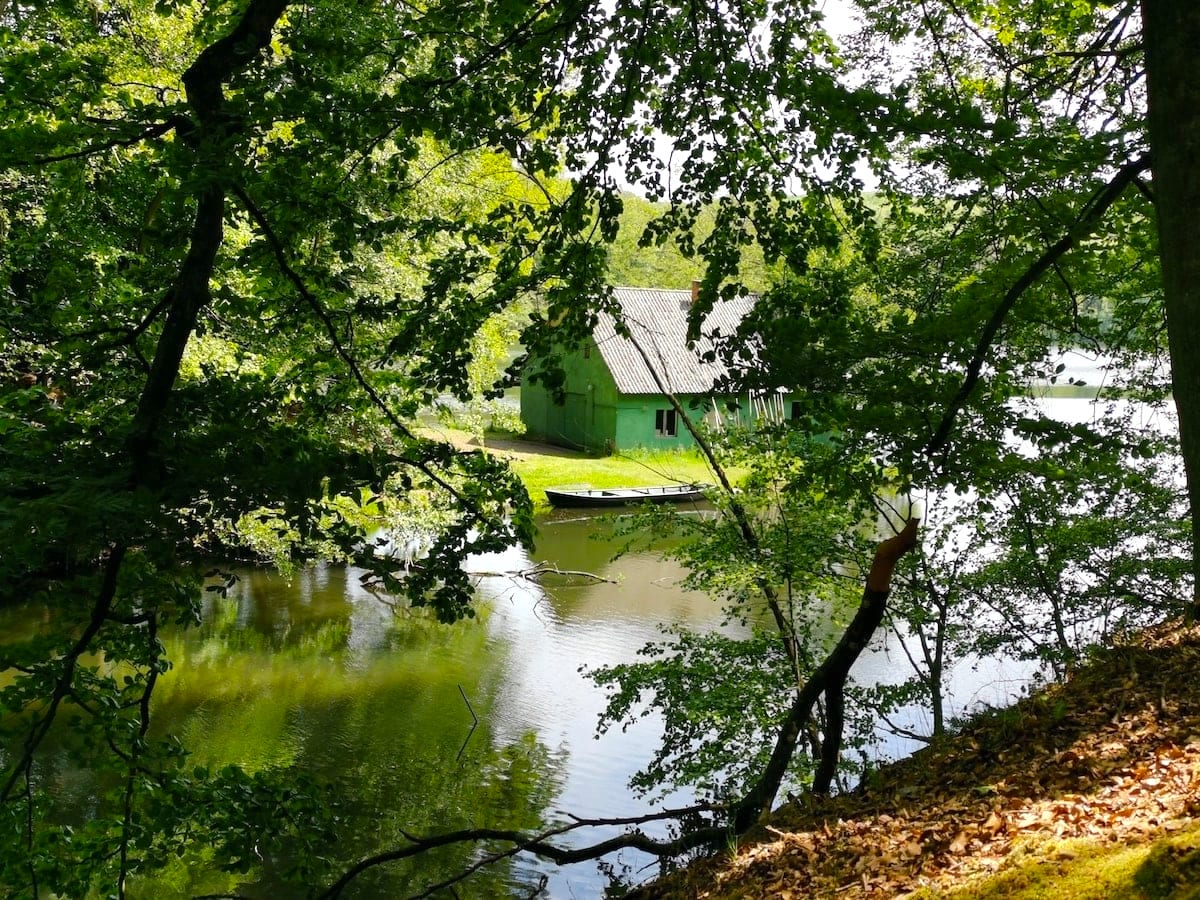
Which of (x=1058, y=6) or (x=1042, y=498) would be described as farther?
(x=1042, y=498)

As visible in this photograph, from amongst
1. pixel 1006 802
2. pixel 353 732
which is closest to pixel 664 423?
pixel 353 732

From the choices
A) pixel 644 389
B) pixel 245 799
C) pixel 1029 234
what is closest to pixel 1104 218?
pixel 1029 234

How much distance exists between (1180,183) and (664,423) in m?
29.5

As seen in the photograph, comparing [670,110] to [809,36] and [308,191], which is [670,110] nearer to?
[809,36]

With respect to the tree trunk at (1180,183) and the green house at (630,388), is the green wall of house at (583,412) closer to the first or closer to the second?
the green house at (630,388)

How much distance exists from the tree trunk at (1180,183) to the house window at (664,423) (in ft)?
95.5

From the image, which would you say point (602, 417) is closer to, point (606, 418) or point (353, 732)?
point (606, 418)

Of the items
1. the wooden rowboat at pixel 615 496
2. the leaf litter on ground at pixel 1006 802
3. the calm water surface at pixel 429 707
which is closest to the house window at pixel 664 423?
the wooden rowboat at pixel 615 496

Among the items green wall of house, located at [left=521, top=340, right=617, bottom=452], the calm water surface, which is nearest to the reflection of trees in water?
the calm water surface

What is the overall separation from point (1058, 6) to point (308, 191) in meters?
5.21

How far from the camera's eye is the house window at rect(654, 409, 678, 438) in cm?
3188

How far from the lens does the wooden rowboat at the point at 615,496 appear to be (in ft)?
81.7

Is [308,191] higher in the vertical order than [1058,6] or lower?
lower

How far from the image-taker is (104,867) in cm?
407
